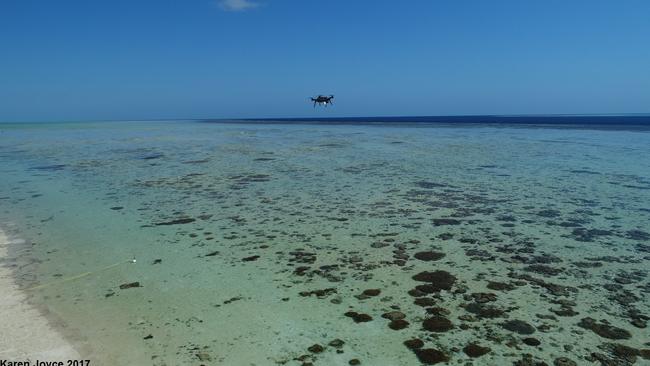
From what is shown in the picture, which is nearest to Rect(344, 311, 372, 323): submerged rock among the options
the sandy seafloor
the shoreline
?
the sandy seafloor

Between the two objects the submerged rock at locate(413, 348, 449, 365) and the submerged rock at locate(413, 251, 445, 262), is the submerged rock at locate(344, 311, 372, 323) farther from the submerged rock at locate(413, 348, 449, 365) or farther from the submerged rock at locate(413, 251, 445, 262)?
the submerged rock at locate(413, 251, 445, 262)

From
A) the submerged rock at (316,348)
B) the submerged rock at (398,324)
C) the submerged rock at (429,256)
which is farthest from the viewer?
the submerged rock at (429,256)

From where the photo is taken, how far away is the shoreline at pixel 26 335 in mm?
3766

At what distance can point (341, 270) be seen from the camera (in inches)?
227

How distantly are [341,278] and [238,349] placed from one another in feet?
6.05

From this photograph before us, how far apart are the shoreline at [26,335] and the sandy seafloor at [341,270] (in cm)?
10

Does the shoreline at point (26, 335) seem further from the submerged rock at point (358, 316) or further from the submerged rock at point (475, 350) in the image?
the submerged rock at point (475, 350)

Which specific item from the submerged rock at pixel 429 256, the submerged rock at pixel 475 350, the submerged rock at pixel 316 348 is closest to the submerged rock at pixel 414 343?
the submerged rock at pixel 475 350

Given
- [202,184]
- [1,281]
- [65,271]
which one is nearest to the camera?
[1,281]

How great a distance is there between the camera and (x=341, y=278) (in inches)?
217

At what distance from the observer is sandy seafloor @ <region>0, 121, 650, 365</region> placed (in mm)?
3975

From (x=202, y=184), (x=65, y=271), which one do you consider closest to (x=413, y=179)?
(x=202, y=184)

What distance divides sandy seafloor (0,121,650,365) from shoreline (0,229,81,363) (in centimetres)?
10

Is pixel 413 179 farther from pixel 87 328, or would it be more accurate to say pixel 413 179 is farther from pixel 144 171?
pixel 87 328
